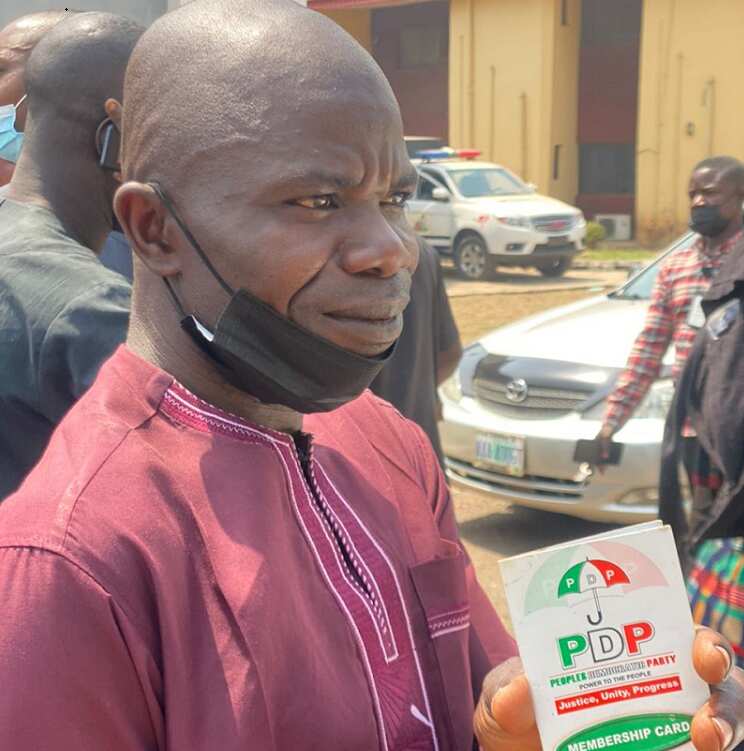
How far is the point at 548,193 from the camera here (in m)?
23.7

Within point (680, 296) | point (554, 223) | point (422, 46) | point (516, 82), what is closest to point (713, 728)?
point (680, 296)

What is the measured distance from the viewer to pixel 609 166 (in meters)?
24.6

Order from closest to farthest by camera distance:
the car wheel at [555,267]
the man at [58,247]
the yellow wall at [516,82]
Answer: the man at [58,247]
the car wheel at [555,267]
the yellow wall at [516,82]

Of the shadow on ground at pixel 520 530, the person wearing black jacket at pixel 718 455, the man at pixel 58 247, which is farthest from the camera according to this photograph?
the shadow on ground at pixel 520 530

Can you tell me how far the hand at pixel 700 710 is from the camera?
133 cm

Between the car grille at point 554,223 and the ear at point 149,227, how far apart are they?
16745 millimetres

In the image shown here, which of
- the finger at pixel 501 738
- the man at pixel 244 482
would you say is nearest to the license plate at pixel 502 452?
the man at pixel 244 482

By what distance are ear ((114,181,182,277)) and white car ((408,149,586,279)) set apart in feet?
53.6

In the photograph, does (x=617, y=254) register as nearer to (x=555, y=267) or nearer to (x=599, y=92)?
(x=555, y=267)

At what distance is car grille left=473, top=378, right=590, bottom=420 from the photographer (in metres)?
6.03

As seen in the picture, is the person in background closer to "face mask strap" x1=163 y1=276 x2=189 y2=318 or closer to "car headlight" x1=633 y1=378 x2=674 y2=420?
"face mask strap" x1=163 y1=276 x2=189 y2=318

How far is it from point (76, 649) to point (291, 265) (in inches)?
18.7

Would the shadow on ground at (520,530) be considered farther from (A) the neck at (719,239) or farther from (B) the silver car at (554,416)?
(A) the neck at (719,239)

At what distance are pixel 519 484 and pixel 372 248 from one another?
4.81m
